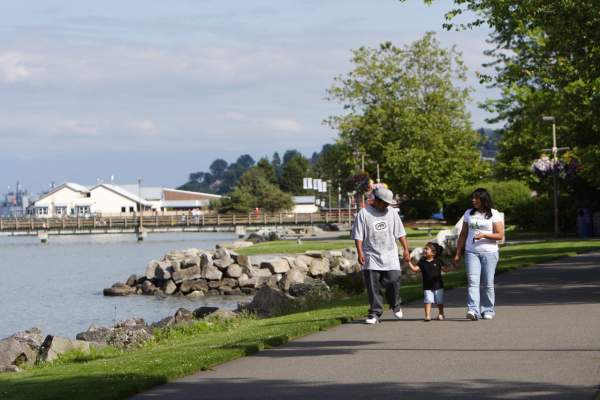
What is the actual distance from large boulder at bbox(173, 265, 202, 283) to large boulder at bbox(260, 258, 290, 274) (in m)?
3.50

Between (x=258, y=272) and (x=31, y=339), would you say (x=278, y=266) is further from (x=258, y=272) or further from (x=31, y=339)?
(x=31, y=339)

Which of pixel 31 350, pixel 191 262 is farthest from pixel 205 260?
pixel 31 350

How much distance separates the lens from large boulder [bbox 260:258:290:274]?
4478 cm

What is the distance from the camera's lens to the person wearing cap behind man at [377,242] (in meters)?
15.4

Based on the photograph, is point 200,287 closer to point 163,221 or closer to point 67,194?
point 163,221

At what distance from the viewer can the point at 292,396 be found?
9.70 m

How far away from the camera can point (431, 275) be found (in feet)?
52.0

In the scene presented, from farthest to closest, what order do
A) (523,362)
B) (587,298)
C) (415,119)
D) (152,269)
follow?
(415,119), (152,269), (587,298), (523,362)

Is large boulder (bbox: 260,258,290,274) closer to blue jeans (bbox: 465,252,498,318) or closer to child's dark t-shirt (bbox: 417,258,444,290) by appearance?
child's dark t-shirt (bbox: 417,258,444,290)

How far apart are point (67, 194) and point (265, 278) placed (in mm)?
153524

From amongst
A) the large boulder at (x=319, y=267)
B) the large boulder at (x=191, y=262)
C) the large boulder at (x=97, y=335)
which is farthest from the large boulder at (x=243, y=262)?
the large boulder at (x=97, y=335)

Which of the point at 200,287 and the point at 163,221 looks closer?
the point at 200,287

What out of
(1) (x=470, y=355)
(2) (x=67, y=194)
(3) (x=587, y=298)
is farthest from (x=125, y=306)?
(2) (x=67, y=194)

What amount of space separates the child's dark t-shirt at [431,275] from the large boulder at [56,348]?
583 centimetres
